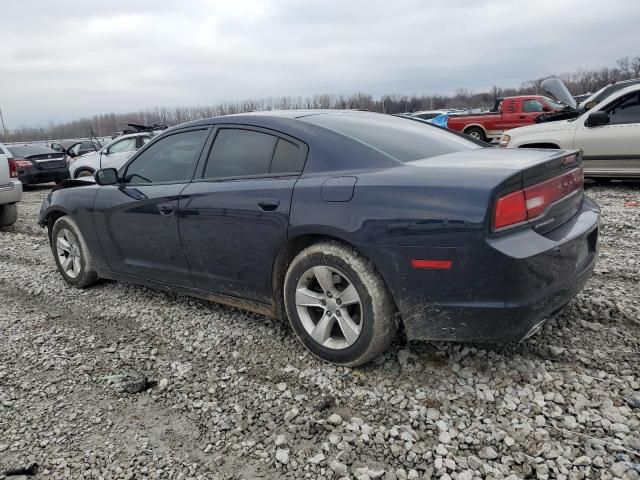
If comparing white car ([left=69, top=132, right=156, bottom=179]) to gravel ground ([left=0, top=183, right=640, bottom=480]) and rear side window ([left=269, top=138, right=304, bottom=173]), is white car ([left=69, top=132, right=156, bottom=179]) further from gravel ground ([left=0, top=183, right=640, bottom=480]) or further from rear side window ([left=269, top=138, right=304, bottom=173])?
rear side window ([left=269, top=138, right=304, bottom=173])

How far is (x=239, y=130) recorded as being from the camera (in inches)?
132

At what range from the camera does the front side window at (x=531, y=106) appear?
685 inches

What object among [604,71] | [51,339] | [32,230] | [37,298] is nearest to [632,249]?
[51,339]

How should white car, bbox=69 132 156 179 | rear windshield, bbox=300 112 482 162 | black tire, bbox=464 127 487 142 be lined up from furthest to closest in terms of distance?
black tire, bbox=464 127 487 142
white car, bbox=69 132 156 179
rear windshield, bbox=300 112 482 162

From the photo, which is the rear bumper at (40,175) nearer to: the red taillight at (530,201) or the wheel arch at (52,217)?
the wheel arch at (52,217)

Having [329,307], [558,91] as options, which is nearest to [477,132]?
[558,91]

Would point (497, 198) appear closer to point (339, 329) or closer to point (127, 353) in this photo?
point (339, 329)

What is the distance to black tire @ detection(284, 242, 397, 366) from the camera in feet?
8.57

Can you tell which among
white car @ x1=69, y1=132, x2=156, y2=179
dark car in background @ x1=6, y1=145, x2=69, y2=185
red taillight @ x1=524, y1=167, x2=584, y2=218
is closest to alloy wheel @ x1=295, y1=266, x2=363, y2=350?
red taillight @ x1=524, y1=167, x2=584, y2=218

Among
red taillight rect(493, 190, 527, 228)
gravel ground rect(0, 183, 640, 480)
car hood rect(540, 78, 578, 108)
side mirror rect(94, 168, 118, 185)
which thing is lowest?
gravel ground rect(0, 183, 640, 480)

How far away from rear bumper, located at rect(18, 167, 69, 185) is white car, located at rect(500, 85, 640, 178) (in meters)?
13.1

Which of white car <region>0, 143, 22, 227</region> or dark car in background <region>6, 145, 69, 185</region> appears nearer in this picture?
white car <region>0, 143, 22, 227</region>

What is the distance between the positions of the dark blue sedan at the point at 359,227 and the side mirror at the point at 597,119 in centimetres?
523

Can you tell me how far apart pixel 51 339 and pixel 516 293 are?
3.16 metres
